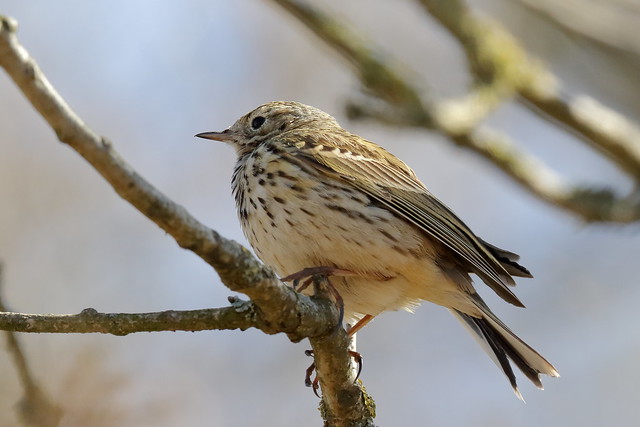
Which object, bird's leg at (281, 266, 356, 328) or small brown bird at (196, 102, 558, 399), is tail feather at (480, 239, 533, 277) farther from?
bird's leg at (281, 266, 356, 328)

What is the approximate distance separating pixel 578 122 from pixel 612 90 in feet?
13.9

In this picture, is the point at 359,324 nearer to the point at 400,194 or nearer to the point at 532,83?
the point at 400,194

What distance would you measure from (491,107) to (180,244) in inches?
197

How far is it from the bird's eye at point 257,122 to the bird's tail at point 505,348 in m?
2.14

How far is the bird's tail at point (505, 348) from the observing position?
5312 millimetres

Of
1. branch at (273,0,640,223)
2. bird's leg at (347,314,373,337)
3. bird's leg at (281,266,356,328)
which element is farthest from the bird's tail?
branch at (273,0,640,223)

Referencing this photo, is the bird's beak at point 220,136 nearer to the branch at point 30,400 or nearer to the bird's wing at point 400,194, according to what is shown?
the bird's wing at point 400,194

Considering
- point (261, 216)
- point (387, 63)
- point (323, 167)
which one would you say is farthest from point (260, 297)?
point (387, 63)

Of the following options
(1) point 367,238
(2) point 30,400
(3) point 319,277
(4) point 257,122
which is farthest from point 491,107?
(2) point 30,400

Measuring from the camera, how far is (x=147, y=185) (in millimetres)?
2637

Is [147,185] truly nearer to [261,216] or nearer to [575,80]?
[261,216]

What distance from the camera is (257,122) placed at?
21.6ft

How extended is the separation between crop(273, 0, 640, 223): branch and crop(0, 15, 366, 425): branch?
3.31 meters

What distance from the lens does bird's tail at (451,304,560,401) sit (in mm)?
5312
